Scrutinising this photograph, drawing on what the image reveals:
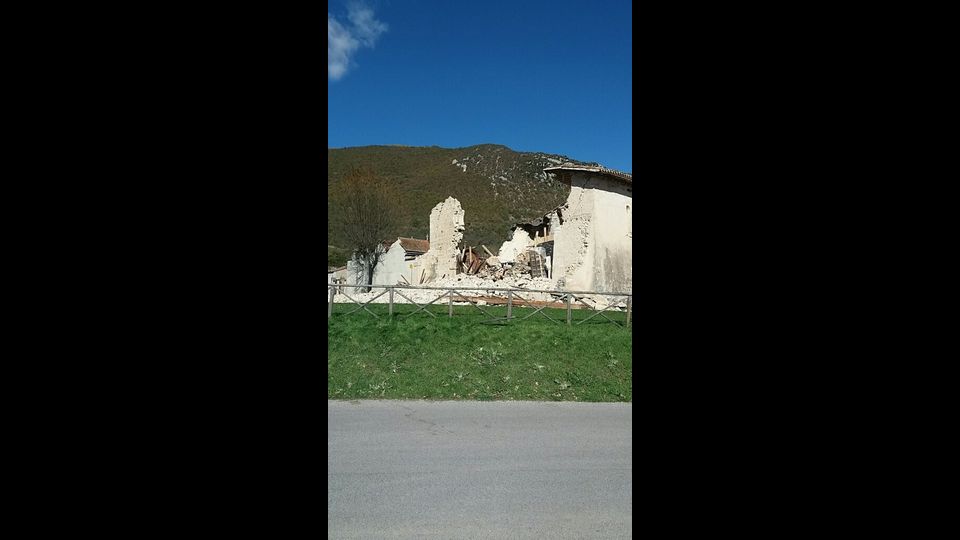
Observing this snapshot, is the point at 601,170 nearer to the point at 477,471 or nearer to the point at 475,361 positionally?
the point at 475,361

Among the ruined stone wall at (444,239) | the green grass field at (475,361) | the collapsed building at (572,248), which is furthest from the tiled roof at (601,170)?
the green grass field at (475,361)

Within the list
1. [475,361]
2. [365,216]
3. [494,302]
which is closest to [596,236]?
[494,302]

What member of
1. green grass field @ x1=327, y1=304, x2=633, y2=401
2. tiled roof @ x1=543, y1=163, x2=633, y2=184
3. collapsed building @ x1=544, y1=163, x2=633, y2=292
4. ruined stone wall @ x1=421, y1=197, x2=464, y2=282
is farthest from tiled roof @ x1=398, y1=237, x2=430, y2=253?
green grass field @ x1=327, y1=304, x2=633, y2=401

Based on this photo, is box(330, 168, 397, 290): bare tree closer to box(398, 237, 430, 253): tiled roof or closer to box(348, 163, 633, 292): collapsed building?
box(398, 237, 430, 253): tiled roof

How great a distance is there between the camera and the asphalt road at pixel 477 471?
3.57m

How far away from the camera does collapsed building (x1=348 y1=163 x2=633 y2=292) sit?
2088cm

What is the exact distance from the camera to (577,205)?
21344 millimetres

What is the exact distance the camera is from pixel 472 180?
193ft

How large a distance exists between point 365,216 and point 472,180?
28576 mm

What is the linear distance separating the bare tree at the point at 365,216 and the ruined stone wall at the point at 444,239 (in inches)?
176

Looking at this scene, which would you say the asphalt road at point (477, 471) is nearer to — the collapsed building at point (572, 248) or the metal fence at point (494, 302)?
the metal fence at point (494, 302)
